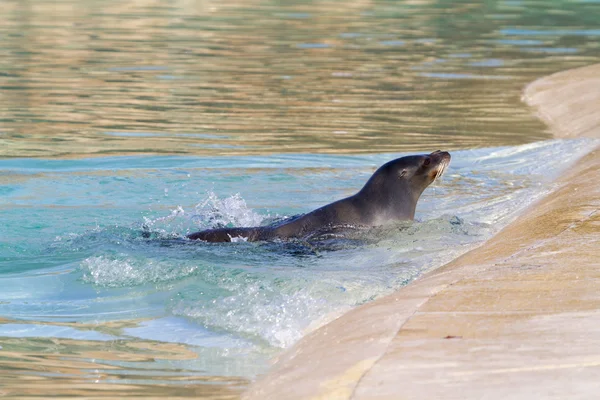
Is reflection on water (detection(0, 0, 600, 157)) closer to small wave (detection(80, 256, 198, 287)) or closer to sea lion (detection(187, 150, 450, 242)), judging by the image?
sea lion (detection(187, 150, 450, 242))

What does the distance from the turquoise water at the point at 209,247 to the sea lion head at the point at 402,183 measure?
0.19 m

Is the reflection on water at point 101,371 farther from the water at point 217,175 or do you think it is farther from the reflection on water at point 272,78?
the reflection on water at point 272,78

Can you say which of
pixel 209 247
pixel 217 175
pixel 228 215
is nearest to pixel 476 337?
pixel 209 247

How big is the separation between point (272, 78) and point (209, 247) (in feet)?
40.1

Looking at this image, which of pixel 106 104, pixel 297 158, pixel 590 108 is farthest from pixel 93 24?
pixel 297 158

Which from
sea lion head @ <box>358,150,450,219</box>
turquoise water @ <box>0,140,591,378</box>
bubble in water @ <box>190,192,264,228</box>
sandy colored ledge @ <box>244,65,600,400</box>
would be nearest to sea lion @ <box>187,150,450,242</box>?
sea lion head @ <box>358,150,450,219</box>

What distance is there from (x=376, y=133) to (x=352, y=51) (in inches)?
393

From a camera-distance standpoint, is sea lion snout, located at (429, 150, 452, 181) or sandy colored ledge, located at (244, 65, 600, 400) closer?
sandy colored ledge, located at (244, 65, 600, 400)

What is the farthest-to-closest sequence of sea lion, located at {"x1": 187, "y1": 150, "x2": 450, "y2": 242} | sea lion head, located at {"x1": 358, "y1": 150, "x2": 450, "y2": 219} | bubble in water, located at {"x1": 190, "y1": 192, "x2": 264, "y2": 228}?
bubble in water, located at {"x1": 190, "y1": 192, "x2": 264, "y2": 228} < sea lion head, located at {"x1": 358, "y1": 150, "x2": 450, "y2": 219} < sea lion, located at {"x1": 187, "y1": 150, "x2": 450, "y2": 242}

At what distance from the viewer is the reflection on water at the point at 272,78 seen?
14047mm

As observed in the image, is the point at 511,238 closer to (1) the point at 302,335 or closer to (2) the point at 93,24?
(1) the point at 302,335

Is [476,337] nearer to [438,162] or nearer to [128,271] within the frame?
[128,271]

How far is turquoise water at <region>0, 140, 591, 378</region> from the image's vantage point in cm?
616

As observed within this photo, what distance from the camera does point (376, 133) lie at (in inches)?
565
